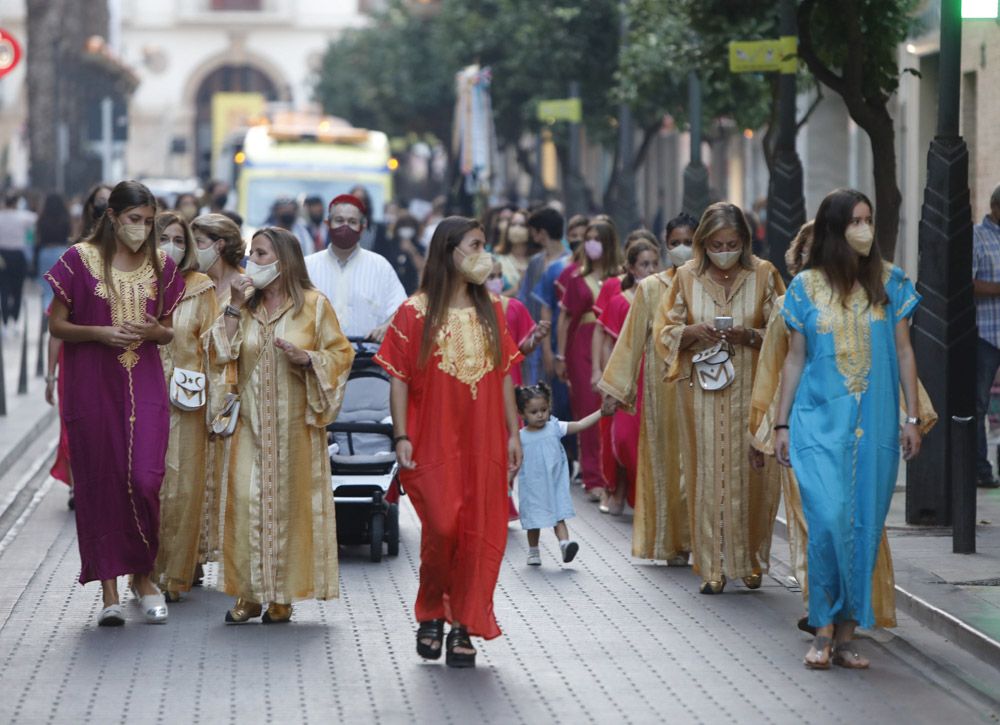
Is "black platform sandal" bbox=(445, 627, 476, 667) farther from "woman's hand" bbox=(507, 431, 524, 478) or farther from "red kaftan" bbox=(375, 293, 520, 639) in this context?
"woman's hand" bbox=(507, 431, 524, 478)

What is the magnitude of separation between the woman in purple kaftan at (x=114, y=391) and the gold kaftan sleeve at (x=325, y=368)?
0.64m

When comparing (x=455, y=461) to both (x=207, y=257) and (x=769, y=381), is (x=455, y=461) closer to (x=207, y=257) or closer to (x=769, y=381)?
(x=769, y=381)

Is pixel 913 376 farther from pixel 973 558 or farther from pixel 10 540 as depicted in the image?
pixel 10 540

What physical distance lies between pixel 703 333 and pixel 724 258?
36cm

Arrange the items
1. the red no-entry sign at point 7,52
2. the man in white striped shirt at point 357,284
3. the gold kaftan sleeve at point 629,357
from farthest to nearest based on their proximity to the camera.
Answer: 1. the red no-entry sign at point 7,52
2. the man in white striped shirt at point 357,284
3. the gold kaftan sleeve at point 629,357

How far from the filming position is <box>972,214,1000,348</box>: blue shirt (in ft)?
45.7

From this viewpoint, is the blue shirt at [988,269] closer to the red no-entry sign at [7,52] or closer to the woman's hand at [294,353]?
the woman's hand at [294,353]

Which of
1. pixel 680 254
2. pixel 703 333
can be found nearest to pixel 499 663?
pixel 703 333

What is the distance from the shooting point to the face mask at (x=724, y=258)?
34.1ft

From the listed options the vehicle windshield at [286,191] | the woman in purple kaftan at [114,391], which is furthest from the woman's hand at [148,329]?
the vehicle windshield at [286,191]

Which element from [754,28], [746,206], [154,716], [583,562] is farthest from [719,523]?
[746,206]

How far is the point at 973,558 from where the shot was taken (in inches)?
429

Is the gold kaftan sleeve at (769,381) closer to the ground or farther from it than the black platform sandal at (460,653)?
farther from it

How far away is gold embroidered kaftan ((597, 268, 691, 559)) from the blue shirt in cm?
328
